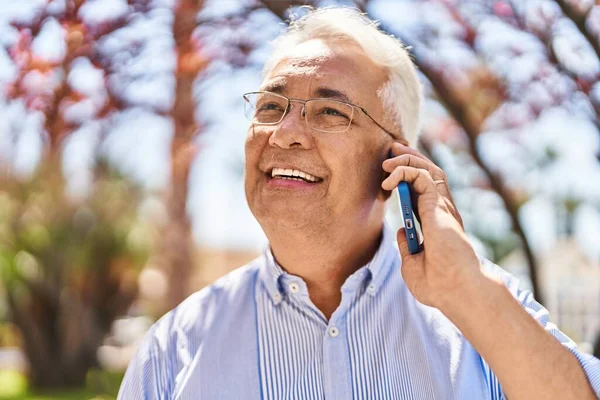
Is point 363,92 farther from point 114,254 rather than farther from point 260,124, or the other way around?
point 114,254

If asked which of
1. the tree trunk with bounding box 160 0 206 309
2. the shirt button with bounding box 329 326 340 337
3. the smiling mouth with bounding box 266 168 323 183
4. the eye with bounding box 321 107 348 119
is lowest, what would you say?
the tree trunk with bounding box 160 0 206 309

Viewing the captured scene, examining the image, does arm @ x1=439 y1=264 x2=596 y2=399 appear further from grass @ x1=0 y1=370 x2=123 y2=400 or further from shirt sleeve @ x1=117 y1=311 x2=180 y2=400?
grass @ x1=0 y1=370 x2=123 y2=400

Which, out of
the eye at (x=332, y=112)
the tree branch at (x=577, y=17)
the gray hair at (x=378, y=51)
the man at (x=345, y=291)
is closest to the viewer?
the man at (x=345, y=291)

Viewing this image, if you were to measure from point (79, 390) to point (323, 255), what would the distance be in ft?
34.4

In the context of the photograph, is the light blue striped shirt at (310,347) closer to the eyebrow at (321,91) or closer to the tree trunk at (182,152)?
the eyebrow at (321,91)

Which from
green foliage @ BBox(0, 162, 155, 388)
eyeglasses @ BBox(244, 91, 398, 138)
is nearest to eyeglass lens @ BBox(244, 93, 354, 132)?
eyeglasses @ BBox(244, 91, 398, 138)

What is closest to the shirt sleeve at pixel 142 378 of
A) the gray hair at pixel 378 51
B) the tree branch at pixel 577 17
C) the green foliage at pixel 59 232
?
the gray hair at pixel 378 51

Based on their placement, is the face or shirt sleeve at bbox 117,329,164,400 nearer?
shirt sleeve at bbox 117,329,164,400

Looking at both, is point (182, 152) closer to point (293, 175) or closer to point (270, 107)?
point (270, 107)

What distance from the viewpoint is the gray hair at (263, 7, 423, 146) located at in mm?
2348

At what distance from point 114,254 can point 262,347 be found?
11194mm

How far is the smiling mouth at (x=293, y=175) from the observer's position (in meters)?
2.08

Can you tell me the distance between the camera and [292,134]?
2.09 meters

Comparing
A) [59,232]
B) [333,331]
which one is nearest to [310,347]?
[333,331]
